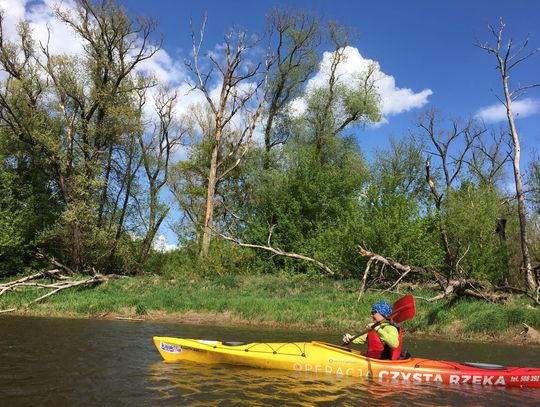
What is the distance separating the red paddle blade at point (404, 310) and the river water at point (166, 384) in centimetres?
155

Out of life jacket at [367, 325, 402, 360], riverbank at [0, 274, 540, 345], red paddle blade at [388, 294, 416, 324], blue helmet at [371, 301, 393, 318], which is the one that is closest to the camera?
life jacket at [367, 325, 402, 360]

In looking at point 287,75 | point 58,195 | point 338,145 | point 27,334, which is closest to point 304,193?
point 338,145

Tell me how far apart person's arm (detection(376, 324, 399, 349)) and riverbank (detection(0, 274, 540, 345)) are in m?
6.34

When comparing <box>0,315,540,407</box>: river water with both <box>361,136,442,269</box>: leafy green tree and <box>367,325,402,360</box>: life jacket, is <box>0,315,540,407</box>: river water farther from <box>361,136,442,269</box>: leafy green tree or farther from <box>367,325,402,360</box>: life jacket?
<box>361,136,442,269</box>: leafy green tree

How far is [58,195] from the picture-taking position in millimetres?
27938

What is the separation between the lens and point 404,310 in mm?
9336

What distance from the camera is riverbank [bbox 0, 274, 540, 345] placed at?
1411cm

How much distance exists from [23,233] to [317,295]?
18703 millimetres

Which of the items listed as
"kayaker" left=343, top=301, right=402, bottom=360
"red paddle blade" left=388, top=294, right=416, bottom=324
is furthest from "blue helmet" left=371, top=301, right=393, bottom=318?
"red paddle blade" left=388, top=294, right=416, bottom=324

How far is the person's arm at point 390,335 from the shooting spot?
839 centimetres

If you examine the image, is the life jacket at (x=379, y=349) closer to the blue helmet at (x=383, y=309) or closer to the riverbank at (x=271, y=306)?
the blue helmet at (x=383, y=309)

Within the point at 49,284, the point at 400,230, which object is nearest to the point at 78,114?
the point at 49,284

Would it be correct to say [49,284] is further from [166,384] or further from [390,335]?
[390,335]

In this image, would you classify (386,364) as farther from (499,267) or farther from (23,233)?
(23,233)
